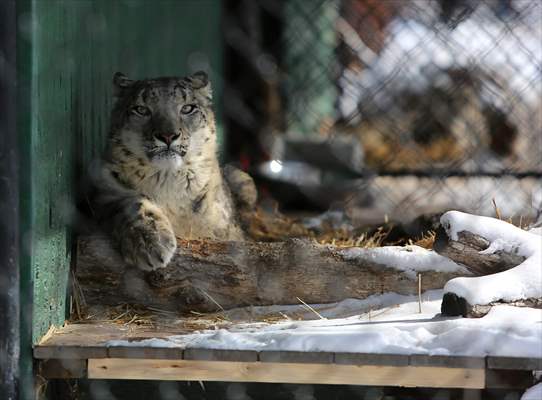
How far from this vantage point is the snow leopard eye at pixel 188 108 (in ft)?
11.0

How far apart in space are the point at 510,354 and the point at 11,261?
128cm

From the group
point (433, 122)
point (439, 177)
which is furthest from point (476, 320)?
point (433, 122)

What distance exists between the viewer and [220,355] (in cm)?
235

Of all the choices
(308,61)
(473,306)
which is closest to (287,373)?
(473,306)

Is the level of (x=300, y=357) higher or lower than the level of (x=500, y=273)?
lower

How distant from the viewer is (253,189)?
14.4 feet

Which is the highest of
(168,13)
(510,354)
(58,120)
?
(168,13)

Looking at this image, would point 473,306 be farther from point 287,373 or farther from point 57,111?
point 57,111

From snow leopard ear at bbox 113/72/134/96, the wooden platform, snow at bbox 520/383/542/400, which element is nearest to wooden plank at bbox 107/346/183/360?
the wooden platform

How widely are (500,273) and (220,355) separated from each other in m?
0.78

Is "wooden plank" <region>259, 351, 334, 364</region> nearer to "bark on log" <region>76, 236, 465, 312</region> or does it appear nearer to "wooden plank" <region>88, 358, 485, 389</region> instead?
"wooden plank" <region>88, 358, 485, 389</region>

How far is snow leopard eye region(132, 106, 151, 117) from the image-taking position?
3.24m

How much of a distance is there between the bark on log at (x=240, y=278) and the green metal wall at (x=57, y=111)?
127 mm

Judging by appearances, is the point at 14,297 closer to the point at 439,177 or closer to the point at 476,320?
the point at 476,320
